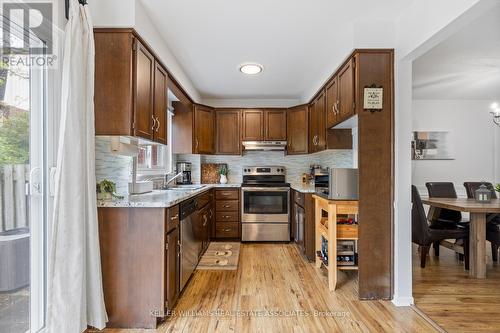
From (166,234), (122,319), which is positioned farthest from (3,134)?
(122,319)

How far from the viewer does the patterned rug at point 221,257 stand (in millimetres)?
3266

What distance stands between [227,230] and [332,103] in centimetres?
253

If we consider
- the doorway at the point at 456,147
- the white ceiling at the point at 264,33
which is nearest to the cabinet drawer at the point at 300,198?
the doorway at the point at 456,147

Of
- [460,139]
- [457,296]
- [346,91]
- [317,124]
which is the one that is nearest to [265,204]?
[317,124]

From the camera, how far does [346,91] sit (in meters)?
2.66

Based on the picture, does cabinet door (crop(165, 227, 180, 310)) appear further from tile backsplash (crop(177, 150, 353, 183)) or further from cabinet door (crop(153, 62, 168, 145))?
tile backsplash (crop(177, 150, 353, 183))

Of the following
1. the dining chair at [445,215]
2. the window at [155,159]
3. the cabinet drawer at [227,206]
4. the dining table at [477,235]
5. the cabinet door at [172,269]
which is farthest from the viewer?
the cabinet drawer at [227,206]

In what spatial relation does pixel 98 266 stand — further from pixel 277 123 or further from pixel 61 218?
pixel 277 123

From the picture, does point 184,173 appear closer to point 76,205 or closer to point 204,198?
point 204,198

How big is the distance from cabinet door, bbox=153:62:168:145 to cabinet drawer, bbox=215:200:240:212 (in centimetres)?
187

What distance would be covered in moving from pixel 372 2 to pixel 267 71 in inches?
65.2

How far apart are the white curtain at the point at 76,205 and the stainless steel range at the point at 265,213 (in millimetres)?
2655

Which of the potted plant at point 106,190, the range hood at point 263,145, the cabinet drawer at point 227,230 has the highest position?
the range hood at point 263,145

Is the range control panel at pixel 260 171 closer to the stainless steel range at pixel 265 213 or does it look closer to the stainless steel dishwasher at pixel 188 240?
the stainless steel range at pixel 265 213
